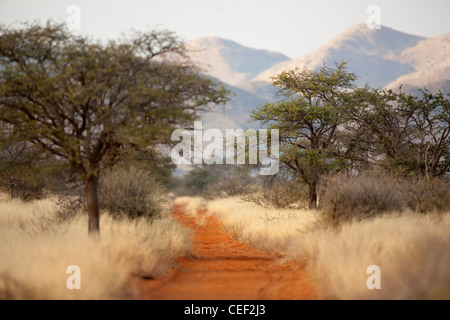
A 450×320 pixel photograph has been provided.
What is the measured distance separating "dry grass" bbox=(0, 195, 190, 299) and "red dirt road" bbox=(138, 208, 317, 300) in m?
0.42

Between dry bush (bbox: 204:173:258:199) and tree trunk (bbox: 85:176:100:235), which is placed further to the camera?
dry bush (bbox: 204:173:258:199)

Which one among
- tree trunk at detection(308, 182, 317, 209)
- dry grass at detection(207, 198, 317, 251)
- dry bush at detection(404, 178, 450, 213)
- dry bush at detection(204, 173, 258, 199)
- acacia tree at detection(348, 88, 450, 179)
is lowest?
dry bush at detection(204, 173, 258, 199)

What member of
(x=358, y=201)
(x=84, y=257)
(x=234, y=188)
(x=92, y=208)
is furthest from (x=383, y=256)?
(x=234, y=188)

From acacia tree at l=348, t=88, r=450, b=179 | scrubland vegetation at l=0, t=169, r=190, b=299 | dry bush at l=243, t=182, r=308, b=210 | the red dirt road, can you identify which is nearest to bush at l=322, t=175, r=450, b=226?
the red dirt road

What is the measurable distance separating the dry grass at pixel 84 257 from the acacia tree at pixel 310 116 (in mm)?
9533

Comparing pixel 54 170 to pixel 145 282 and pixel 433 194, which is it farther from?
pixel 433 194

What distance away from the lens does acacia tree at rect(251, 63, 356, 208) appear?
64.8 ft

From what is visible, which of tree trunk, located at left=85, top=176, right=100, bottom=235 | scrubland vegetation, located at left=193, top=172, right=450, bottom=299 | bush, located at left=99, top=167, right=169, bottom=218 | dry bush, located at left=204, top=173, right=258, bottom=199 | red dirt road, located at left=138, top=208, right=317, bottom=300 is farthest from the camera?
dry bush, located at left=204, top=173, right=258, bottom=199

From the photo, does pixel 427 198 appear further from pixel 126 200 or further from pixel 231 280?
pixel 126 200

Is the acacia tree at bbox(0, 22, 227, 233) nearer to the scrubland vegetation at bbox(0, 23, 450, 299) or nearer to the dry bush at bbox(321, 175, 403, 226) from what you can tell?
the scrubland vegetation at bbox(0, 23, 450, 299)

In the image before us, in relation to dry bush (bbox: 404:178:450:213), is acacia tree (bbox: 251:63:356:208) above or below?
above

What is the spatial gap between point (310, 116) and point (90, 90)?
1236 centimetres

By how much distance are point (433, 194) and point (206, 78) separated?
30.3 feet

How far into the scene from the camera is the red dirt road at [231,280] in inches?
318
